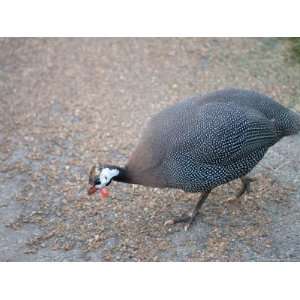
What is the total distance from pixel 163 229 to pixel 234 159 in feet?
2.83

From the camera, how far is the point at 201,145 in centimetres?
417

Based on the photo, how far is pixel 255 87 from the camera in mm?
6406

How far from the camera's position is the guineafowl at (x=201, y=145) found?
4195 millimetres

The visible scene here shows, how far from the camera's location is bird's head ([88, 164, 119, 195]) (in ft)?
13.9

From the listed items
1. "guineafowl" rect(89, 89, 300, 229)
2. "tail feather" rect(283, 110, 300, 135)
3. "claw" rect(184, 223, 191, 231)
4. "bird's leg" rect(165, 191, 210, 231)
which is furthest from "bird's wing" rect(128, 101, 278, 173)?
"claw" rect(184, 223, 191, 231)

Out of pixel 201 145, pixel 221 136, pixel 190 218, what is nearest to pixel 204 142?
pixel 201 145

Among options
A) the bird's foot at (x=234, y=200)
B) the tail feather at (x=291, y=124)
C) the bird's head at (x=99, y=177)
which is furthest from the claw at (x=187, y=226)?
the tail feather at (x=291, y=124)

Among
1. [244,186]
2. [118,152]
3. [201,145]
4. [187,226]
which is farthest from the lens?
[118,152]

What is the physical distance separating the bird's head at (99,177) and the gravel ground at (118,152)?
0.49m

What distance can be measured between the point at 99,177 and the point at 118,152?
1.30m

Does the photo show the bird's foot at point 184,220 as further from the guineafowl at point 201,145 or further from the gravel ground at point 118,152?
the guineafowl at point 201,145

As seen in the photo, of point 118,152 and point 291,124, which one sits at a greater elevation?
point 291,124

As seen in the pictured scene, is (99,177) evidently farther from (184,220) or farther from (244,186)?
(244,186)

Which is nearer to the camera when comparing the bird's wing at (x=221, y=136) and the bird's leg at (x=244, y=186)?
the bird's wing at (x=221, y=136)
